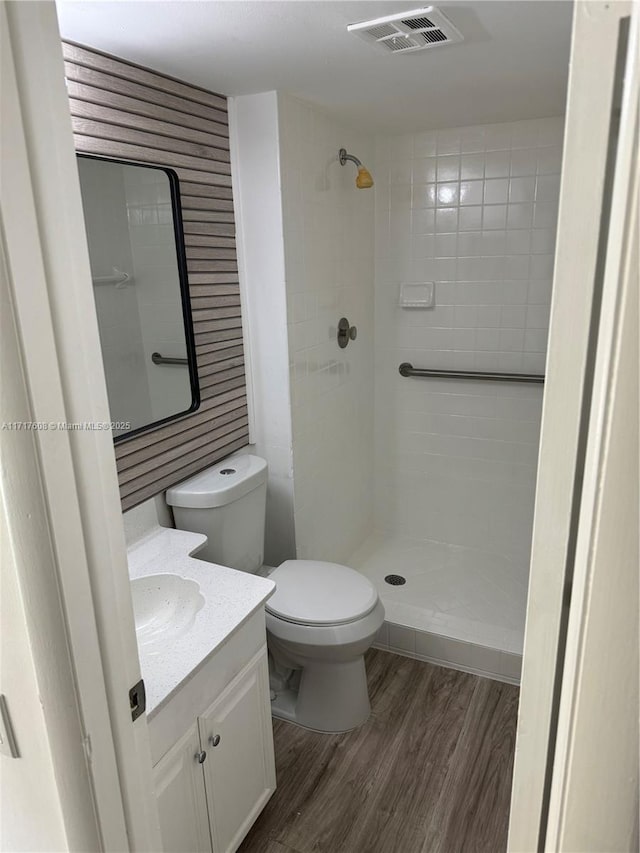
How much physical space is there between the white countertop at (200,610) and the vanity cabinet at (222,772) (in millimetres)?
156

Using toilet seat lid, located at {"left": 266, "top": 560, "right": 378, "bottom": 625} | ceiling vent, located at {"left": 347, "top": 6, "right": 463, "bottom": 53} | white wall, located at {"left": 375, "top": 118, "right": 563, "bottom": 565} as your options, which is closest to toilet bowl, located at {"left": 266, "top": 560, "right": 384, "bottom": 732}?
toilet seat lid, located at {"left": 266, "top": 560, "right": 378, "bottom": 625}

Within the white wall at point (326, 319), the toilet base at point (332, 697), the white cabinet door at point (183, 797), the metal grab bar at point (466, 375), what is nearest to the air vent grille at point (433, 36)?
the white wall at point (326, 319)

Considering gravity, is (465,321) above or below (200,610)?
above

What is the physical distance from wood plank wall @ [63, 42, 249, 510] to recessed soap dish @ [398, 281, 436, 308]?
3.45ft

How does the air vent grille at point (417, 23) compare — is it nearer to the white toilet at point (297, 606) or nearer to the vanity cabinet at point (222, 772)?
the white toilet at point (297, 606)

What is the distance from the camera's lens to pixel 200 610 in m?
1.52

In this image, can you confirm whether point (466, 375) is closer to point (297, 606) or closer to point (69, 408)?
point (297, 606)

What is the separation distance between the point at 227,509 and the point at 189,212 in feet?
3.13

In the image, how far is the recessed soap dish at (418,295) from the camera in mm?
2904

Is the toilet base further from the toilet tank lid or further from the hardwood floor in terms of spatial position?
the toilet tank lid

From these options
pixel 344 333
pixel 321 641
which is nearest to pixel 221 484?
pixel 321 641

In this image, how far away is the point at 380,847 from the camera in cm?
170

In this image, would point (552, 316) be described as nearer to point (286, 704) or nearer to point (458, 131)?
point (286, 704)

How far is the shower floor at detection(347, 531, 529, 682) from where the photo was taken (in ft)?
7.84
